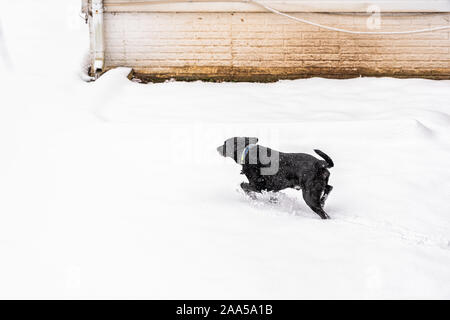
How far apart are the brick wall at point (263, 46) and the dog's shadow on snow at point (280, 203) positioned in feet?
15.5

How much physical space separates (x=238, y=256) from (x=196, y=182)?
162 centimetres

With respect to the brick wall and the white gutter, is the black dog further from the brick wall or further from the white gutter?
the white gutter

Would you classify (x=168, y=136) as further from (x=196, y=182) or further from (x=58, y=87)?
(x=58, y=87)

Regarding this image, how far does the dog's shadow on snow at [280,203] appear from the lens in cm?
338

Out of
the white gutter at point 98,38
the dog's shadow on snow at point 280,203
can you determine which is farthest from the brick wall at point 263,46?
the dog's shadow on snow at point 280,203

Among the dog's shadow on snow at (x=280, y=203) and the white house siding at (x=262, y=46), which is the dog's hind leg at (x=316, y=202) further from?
the white house siding at (x=262, y=46)

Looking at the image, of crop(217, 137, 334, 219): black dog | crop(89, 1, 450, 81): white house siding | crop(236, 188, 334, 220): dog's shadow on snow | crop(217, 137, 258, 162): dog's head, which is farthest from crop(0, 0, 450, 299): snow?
crop(89, 1, 450, 81): white house siding

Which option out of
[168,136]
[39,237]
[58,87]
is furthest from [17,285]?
[58,87]

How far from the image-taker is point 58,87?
645 centimetres

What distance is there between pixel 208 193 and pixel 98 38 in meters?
5.40

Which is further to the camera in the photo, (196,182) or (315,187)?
(196,182)

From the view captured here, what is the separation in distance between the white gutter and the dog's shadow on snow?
5.16 metres

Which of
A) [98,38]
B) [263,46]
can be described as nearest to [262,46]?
[263,46]

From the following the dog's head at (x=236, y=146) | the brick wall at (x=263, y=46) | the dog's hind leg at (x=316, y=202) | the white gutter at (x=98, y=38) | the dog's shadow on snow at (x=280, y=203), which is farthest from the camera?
the brick wall at (x=263, y=46)
